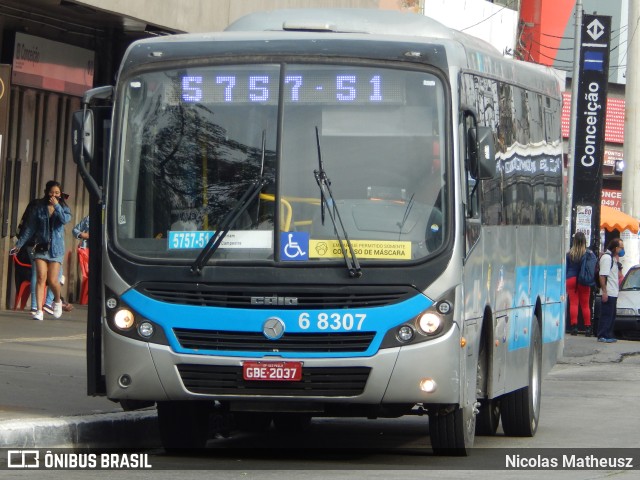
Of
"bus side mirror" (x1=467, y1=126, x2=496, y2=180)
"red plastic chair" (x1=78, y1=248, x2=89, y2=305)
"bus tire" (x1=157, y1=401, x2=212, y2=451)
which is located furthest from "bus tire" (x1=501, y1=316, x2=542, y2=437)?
"red plastic chair" (x1=78, y1=248, x2=89, y2=305)

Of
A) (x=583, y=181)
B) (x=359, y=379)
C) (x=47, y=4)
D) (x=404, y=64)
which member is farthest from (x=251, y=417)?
(x=583, y=181)

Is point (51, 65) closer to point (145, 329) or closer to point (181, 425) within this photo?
point (181, 425)

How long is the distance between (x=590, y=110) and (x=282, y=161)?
2220 centimetres

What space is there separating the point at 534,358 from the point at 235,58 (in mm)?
4352

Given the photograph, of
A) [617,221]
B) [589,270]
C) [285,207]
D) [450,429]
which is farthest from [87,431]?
[617,221]

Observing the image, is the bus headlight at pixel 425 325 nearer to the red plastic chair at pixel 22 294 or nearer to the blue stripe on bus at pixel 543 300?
the blue stripe on bus at pixel 543 300

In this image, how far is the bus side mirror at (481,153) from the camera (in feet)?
33.2

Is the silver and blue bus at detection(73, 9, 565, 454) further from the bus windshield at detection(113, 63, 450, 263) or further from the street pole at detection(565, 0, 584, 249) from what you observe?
the street pole at detection(565, 0, 584, 249)

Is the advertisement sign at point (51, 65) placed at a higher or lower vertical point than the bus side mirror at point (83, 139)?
higher

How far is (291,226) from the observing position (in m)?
9.90

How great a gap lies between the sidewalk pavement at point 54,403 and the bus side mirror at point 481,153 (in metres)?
3.12

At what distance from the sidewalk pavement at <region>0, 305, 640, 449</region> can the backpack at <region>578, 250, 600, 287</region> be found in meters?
11.7

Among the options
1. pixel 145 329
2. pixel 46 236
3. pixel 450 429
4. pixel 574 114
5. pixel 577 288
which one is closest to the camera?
pixel 145 329

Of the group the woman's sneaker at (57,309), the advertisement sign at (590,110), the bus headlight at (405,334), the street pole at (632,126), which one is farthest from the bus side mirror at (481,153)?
the street pole at (632,126)
